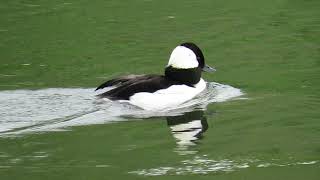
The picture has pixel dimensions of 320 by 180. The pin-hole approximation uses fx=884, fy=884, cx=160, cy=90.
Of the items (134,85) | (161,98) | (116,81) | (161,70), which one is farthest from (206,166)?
(161,70)

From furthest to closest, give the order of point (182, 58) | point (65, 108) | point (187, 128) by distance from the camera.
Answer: point (182, 58)
point (65, 108)
point (187, 128)

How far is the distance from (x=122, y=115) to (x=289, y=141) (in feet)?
8.90

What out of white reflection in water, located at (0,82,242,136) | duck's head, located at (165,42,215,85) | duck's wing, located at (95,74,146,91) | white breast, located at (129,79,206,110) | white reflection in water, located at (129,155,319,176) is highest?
duck's head, located at (165,42,215,85)

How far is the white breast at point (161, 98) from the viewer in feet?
40.0

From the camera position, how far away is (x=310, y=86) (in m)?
12.8

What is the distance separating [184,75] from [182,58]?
0.27 meters

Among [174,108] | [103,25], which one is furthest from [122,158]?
[103,25]

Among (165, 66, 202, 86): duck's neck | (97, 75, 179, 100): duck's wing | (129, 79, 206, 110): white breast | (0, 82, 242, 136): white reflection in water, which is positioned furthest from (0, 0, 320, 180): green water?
(97, 75, 179, 100): duck's wing

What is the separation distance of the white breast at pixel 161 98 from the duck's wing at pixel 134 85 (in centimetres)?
6

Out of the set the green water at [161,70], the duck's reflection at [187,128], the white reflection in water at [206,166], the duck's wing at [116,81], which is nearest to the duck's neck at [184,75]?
the duck's wing at [116,81]

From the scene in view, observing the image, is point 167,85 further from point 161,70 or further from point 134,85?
point 161,70

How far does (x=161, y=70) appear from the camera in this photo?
14812mm

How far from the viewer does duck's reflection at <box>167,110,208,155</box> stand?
10039mm

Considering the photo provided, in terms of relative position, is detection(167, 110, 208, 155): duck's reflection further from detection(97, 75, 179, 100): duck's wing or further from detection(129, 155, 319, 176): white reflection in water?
detection(97, 75, 179, 100): duck's wing
